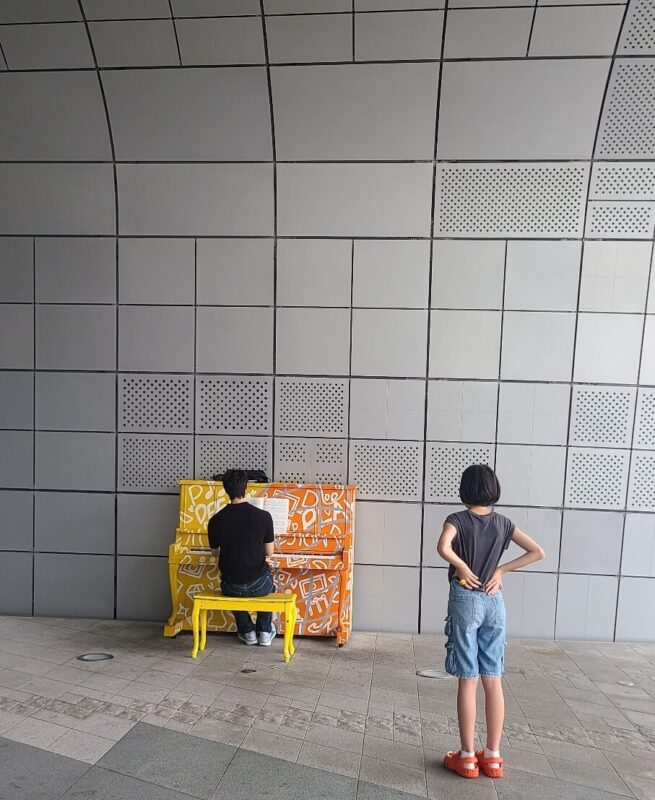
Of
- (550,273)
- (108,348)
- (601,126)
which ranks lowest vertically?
Result: (108,348)

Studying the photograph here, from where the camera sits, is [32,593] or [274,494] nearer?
[274,494]

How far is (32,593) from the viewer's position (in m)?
5.04

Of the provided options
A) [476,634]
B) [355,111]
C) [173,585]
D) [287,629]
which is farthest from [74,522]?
[355,111]

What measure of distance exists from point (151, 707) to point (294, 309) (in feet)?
10.5

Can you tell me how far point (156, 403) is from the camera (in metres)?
4.93

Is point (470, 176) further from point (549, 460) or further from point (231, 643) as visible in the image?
→ point (231, 643)

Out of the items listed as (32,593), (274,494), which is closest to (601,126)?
(274,494)

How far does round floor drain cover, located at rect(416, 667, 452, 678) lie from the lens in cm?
398

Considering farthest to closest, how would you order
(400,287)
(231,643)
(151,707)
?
(400,287), (231,643), (151,707)

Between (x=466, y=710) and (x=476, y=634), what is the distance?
0.38 meters

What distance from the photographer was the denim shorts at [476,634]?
2705 millimetres

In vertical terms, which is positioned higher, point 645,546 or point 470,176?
point 470,176

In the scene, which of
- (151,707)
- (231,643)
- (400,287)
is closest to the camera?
(151,707)

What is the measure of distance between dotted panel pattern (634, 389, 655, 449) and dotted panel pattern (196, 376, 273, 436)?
3.23 metres
